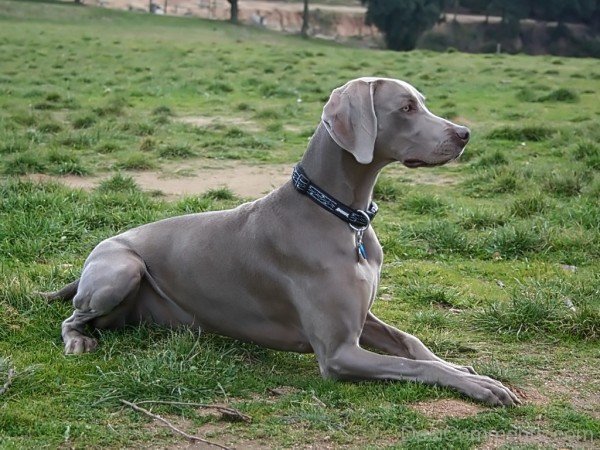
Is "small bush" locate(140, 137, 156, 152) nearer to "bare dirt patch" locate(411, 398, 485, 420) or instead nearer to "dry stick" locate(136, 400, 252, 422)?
"dry stick" locate(136, 400, 252, 422)

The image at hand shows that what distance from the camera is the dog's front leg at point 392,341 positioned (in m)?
5.03

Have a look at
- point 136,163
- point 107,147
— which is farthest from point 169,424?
point 107,147

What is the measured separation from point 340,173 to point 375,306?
1.47 m

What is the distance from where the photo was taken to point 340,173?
16.1ft

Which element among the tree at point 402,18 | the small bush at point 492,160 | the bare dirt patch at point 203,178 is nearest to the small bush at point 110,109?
the bare dirt patch at point 203,178

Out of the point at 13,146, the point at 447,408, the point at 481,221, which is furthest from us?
the point at 13,146

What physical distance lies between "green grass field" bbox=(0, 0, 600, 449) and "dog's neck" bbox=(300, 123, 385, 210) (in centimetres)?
95

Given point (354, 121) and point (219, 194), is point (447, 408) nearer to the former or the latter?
point (354, 121)

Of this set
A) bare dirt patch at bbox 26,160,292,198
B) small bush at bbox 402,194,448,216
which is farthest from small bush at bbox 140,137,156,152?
small bush at bbox 402,194,448,216

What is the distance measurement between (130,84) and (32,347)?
586 inches

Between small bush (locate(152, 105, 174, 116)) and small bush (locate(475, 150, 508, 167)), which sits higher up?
small bush (locate(475, 150, 508, 167))

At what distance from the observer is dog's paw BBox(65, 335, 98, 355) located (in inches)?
201

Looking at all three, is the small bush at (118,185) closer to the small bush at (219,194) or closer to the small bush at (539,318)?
the small bush at (219,194)

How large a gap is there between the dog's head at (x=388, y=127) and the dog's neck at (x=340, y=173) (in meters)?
0.11
